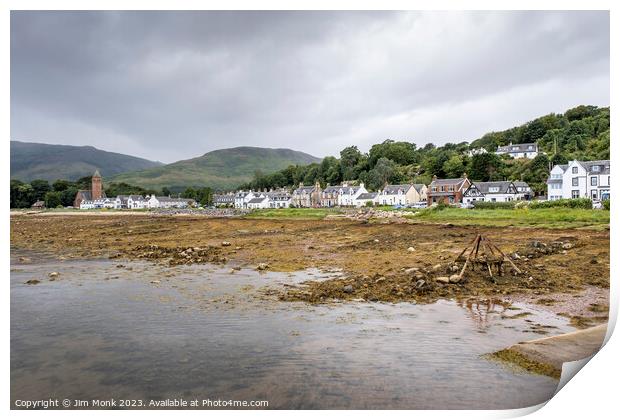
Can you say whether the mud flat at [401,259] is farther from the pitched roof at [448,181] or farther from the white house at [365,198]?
the white house at [365,198]

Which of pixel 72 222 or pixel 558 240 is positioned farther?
pixel 72 222

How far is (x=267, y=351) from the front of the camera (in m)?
3.77

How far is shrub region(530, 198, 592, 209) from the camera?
11064mm

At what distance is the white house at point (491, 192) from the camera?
53.3 ft

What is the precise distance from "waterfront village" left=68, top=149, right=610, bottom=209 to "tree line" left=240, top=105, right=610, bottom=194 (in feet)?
1.48

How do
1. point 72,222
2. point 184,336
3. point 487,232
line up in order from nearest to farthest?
1. point 184,336
2. point 487,232
3. point 72,222

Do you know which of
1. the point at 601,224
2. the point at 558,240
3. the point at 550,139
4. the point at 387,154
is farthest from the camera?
the point at 387,154

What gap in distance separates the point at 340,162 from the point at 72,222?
33.1 meters

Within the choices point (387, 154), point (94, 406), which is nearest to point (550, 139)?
point (387, 154)

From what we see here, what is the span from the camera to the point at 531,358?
3.56m

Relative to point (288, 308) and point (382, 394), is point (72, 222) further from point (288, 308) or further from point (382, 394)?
point (382, 394)

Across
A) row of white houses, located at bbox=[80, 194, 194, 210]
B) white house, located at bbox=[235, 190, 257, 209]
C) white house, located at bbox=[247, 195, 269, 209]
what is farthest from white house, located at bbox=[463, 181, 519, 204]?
white house, located at bbox=[235, 190, 257, 209]

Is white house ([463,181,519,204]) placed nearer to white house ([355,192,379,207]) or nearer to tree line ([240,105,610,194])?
tree line ([240,105,610,194])
